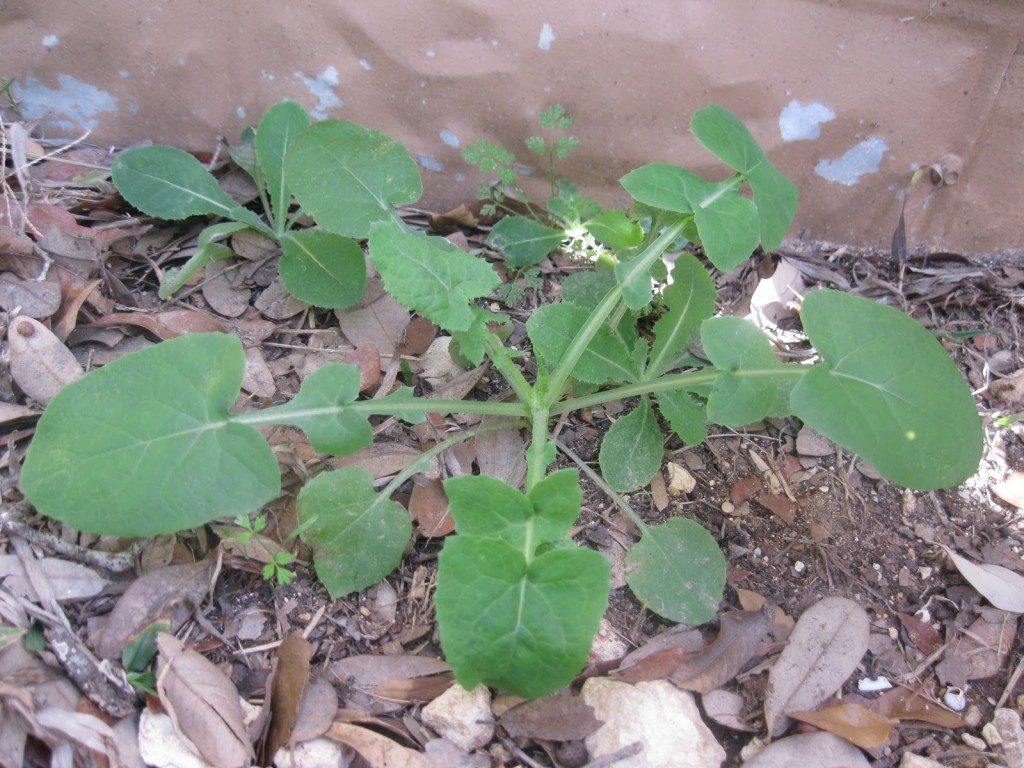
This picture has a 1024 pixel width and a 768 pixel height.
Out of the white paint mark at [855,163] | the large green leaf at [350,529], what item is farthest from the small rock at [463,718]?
the white paint mark at [855,163]

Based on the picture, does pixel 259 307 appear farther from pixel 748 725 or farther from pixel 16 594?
pixel 748 725

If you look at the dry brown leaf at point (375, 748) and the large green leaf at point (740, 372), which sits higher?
the large green leaf at point (740, 372)

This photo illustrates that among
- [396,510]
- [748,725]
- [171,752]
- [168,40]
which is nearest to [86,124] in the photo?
[168,40]

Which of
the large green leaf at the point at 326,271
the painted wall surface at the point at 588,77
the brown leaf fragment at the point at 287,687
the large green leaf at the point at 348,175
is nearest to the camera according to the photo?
the brown leaf fragment at the point at 287,687

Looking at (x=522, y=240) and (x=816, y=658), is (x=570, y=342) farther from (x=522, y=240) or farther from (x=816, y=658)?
(x=816, y=658)

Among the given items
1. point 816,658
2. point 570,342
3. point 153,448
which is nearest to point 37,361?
point 153,448

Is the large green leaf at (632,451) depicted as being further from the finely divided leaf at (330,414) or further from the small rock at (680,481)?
the finely divided leaf at (330,414)

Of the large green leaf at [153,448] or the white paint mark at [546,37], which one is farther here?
the white paint mark at [546,37]
